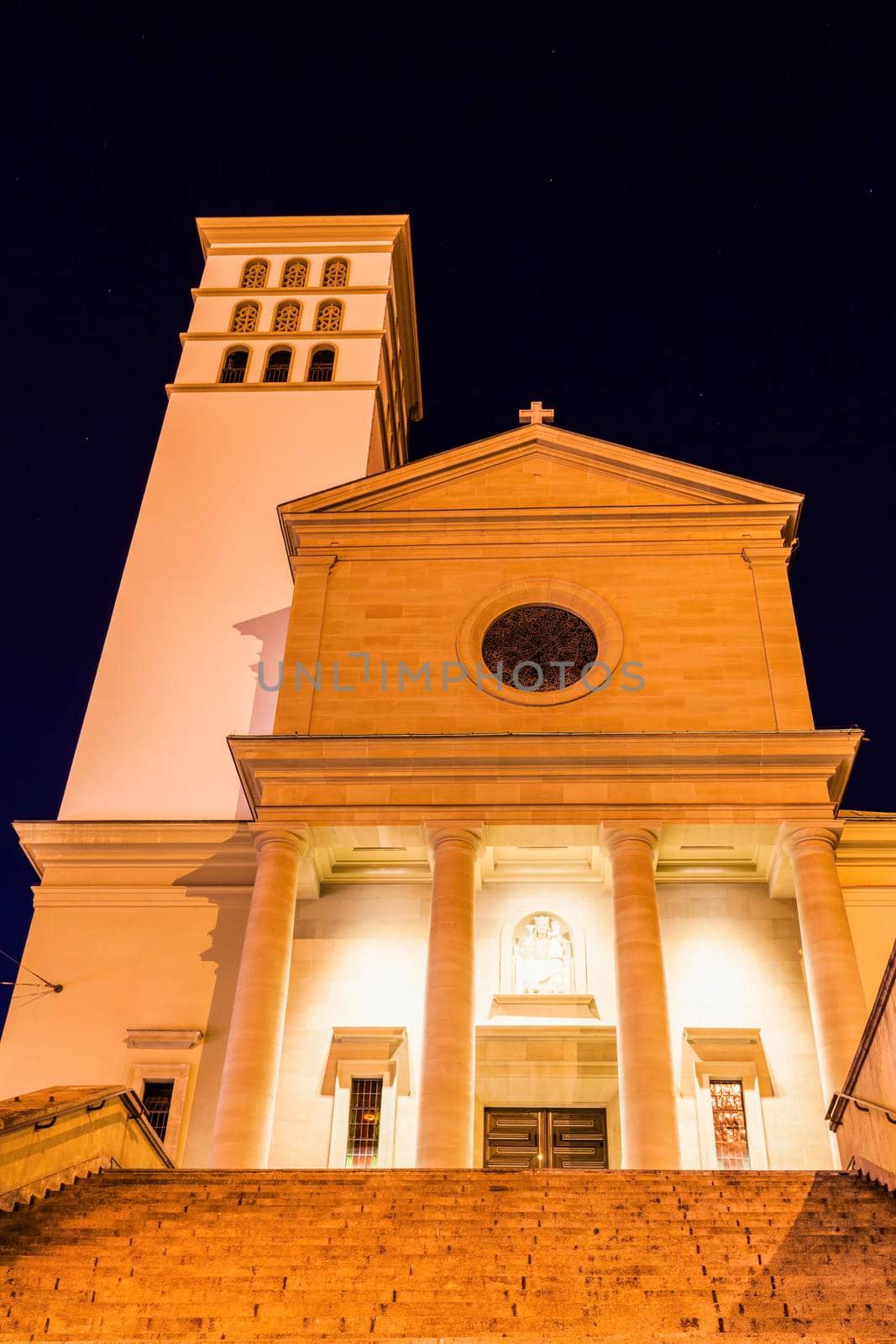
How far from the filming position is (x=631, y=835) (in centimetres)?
2148

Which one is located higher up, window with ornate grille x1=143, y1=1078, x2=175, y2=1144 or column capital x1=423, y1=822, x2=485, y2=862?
column capital x1=423, y1=822, x2=485, y2=862

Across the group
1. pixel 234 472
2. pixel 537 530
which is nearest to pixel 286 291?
pixel 234 472

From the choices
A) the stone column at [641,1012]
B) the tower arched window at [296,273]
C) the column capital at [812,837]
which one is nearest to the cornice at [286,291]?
the tower arched window at [296,273]

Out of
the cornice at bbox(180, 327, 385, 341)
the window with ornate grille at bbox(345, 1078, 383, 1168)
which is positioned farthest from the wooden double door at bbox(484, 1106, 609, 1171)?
the cornice at bbox(180, 327, 385, 341)

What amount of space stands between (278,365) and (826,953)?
25.2 m

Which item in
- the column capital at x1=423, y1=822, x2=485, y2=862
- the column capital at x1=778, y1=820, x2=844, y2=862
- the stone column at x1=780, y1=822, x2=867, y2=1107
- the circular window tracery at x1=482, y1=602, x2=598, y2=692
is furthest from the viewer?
the circular window tracery at x1=482, y1=602, x2=598, y2=692

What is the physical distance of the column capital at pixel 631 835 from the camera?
21469 mm

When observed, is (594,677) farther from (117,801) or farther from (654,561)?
(117,801)

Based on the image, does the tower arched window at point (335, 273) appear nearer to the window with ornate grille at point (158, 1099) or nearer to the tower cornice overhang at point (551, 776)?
the tower cornice overhang at point (551, 776)

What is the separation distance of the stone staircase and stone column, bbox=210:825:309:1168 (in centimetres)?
428

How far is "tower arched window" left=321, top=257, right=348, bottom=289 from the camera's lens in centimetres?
4122

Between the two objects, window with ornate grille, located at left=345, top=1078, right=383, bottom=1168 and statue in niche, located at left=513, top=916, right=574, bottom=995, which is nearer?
window with ornate grille, located at left=345, top=1078, right=383, bottom=1168

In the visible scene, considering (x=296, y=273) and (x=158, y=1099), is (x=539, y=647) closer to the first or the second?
(x=158, y=1099)

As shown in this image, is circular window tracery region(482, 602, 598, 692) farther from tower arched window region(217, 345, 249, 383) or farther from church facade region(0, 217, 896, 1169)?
tower arched window region(217, 345, 249, 383)
